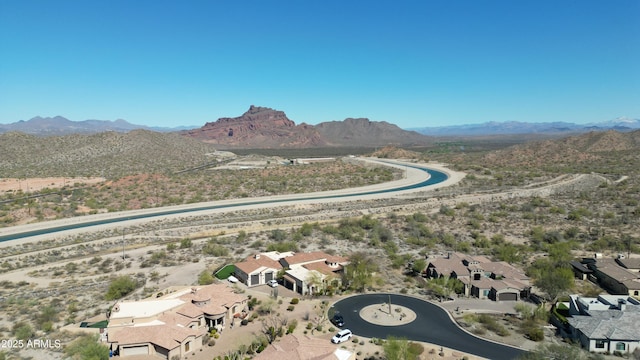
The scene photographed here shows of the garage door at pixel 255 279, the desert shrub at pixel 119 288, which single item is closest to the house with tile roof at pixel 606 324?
the garage door at pixel 255 279

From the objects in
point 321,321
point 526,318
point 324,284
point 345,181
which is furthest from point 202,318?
point 345,181

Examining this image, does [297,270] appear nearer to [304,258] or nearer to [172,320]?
[304,258]

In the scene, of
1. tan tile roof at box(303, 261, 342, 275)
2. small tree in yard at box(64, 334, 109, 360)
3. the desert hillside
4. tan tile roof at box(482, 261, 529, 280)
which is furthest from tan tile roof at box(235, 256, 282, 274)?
the desert hillside

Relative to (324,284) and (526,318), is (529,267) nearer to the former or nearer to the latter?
(526,318)

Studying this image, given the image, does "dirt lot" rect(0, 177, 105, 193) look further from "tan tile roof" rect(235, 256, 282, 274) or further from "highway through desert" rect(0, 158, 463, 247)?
"tan tile roof" rect(235, 256, 282, 274)

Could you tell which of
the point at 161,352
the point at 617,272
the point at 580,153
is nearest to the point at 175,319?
the point at 161,352
